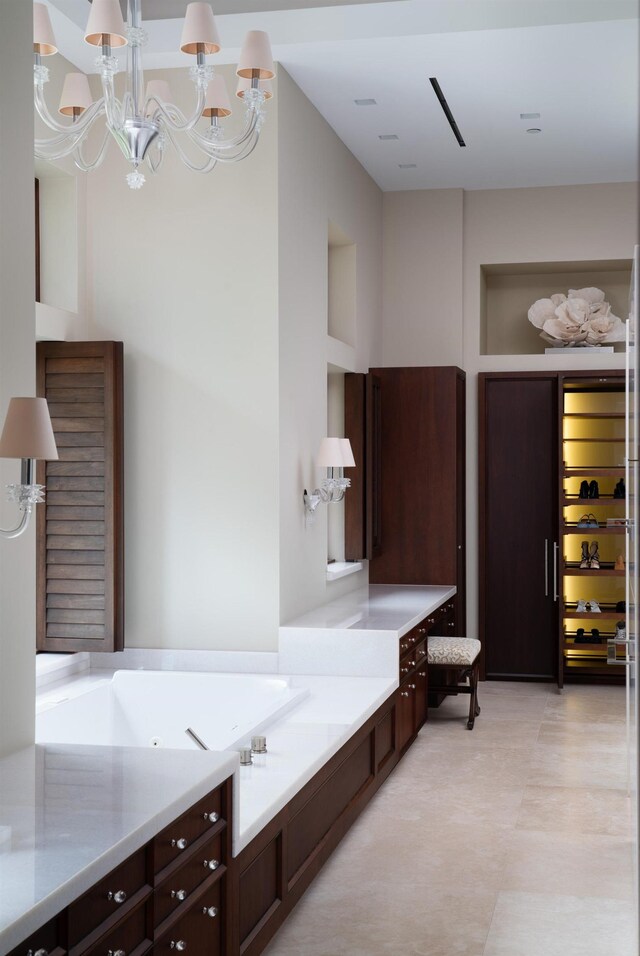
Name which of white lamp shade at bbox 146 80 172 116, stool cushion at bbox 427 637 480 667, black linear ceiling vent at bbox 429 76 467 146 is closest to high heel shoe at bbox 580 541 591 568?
stool cushion at bbox 427 637 480 667

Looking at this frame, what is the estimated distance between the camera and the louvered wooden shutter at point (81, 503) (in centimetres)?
497

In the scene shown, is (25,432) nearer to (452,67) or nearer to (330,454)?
(330,454)

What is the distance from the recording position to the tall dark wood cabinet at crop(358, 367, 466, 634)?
706cm

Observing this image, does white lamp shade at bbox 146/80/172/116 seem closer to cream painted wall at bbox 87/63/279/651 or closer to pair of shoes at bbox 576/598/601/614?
cream painted wall at bbox 87/63/279/651

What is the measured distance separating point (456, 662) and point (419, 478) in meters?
1.53

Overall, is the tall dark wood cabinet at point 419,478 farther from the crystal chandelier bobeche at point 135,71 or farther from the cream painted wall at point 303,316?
the crystal chandelier bobeche at point 135,71

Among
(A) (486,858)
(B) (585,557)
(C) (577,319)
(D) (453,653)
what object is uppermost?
(C) (577,319)

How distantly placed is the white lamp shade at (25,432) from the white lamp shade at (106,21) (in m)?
1.14

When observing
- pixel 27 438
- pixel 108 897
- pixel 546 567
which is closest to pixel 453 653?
pixel 546 567

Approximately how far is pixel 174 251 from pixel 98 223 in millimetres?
425

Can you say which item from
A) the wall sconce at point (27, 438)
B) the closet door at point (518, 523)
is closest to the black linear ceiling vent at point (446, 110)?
the closet door at point (518, 523)

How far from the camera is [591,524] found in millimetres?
7238

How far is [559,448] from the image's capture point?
7273mm

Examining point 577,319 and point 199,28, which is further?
point 577,319
